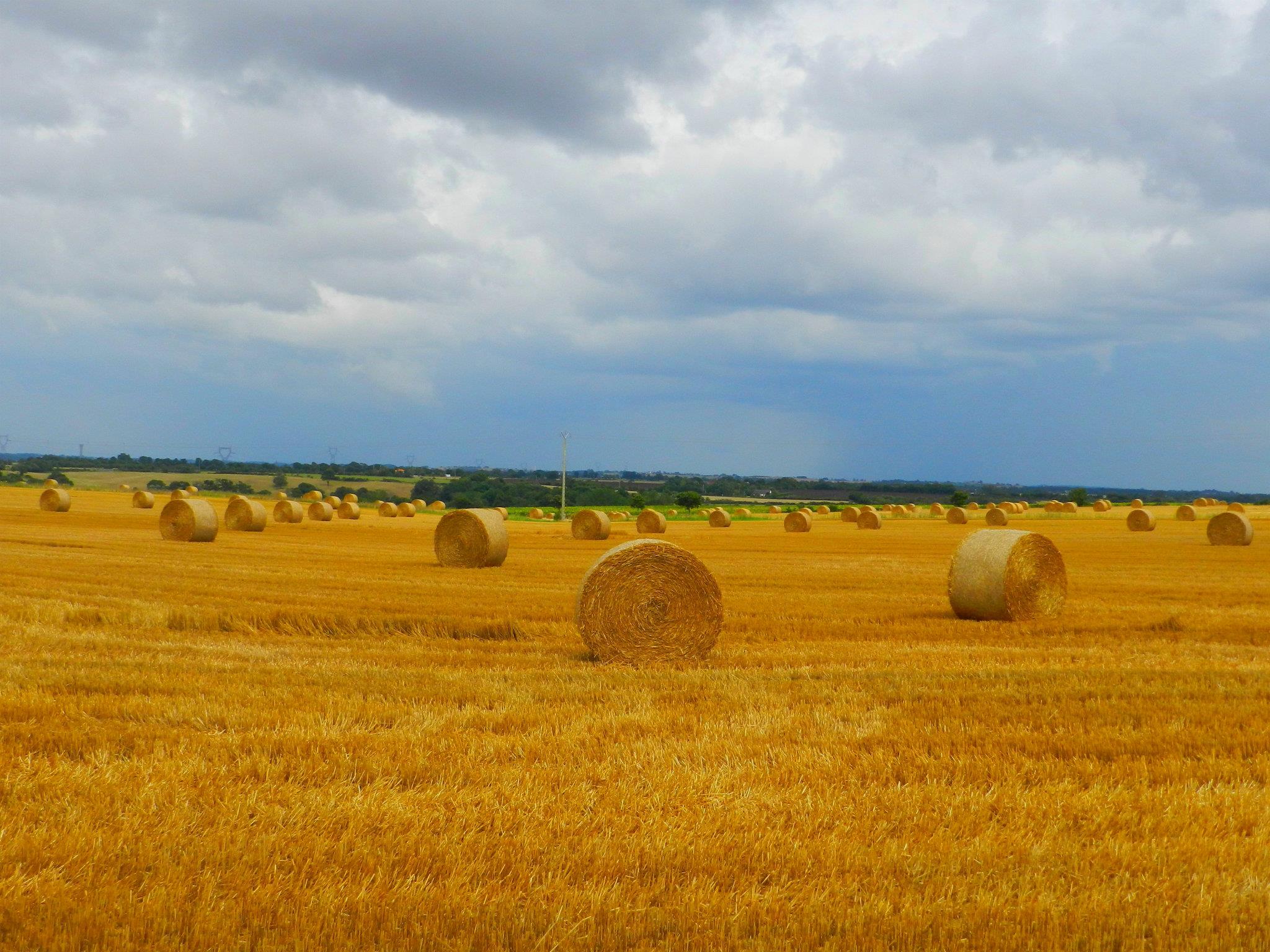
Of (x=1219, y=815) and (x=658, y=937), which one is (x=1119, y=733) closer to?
(x=1219, y=815)

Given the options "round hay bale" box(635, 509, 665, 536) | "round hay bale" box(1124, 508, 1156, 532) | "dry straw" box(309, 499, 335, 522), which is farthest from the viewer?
"dry straw" box(309, 499, 335, 522)

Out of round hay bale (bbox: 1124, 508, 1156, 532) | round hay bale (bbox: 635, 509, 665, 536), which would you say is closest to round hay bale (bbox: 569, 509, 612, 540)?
round hay bale (bbox: 635, 509, 665, 536)

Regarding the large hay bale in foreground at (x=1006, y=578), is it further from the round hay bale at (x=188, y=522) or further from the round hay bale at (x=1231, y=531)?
the round hay bale at (x=1231, y=531)

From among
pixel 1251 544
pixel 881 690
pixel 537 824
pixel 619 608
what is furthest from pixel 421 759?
pixel 1251 544

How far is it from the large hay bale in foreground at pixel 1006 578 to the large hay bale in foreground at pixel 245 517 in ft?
91.2

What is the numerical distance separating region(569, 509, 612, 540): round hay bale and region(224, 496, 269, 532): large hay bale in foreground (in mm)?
10340

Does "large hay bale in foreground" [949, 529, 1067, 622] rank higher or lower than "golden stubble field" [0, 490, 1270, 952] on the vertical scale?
higher

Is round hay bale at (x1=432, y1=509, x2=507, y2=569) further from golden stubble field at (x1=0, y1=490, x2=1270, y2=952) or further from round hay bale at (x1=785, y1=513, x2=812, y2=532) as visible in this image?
round hay bale at (x1=785, y1=513, x2=812, y2=532)

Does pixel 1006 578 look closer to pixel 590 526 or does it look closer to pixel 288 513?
Answer: pixel 590 526

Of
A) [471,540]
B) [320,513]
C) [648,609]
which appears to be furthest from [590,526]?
[648,609]

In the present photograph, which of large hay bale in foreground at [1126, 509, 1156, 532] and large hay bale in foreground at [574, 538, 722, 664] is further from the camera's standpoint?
large hay bale in foreground at [1126, 509, 1156, 532]

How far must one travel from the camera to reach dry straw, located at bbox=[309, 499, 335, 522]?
49938 mm

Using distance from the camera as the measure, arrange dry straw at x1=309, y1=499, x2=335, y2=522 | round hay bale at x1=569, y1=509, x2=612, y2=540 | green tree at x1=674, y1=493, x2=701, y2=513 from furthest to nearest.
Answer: green tree at x1=674, y1=493, x2=701, y2=513 < dry straw at x1=309, y1=499, x2=335, y2=522 < round hay bale at x1=569, y1=509, x2=612, y2=540

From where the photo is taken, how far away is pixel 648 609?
12.7m
